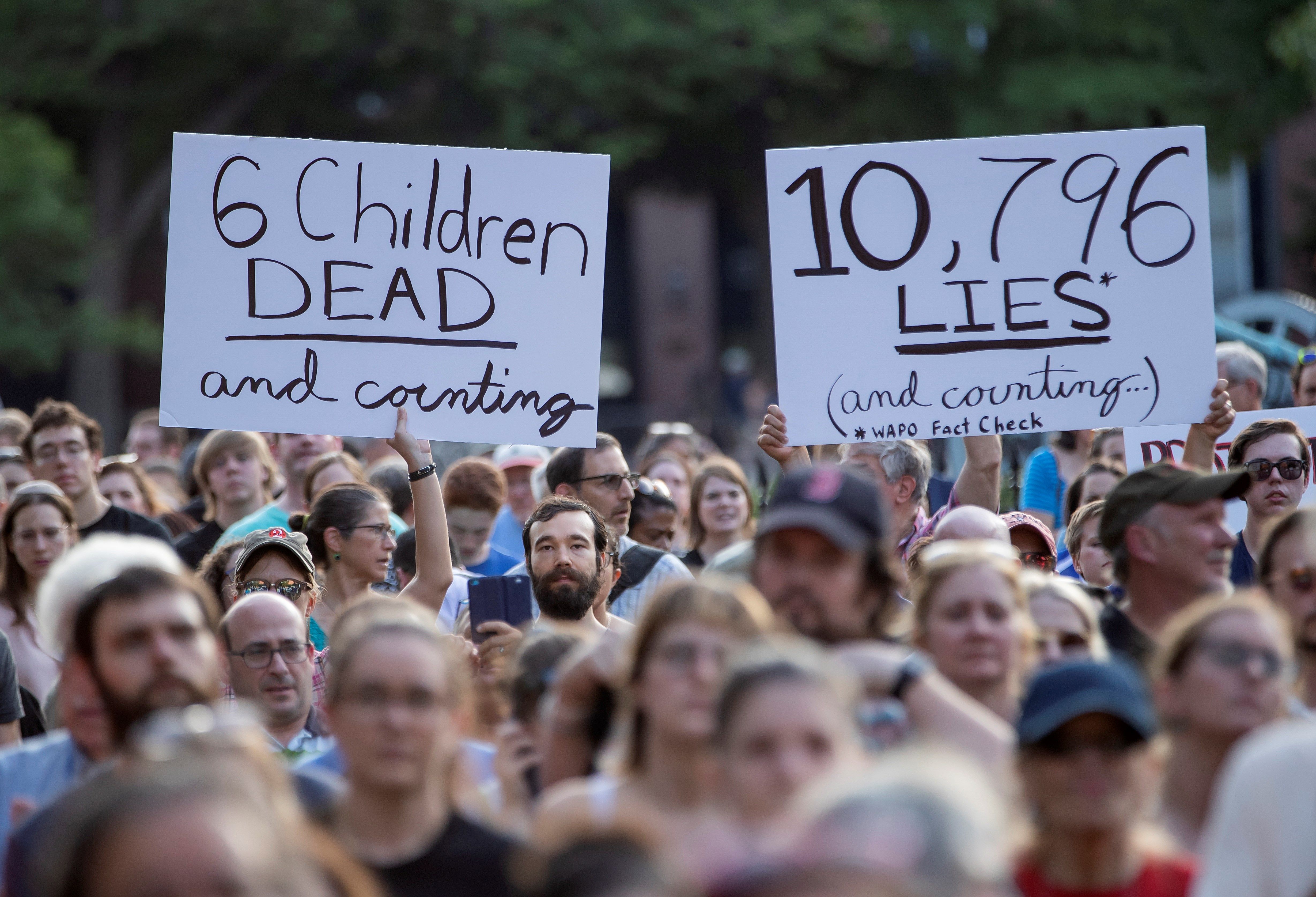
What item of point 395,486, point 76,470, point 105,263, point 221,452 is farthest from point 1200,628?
point 105,263

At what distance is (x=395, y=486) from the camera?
749 centimetres

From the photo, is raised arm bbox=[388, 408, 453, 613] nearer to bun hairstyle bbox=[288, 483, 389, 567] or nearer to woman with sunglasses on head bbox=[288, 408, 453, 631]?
woman with sunglasses on head bbox=[288, 408, 453, 631]

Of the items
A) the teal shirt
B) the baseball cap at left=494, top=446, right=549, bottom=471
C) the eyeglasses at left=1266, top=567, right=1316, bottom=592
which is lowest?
the eyeglasses at left=1266, top=567, right=1316, bottom=592

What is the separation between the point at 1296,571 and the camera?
3893mm

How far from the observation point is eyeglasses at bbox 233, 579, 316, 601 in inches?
212

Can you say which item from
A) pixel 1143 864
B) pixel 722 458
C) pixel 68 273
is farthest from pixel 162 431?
pixel 68 273

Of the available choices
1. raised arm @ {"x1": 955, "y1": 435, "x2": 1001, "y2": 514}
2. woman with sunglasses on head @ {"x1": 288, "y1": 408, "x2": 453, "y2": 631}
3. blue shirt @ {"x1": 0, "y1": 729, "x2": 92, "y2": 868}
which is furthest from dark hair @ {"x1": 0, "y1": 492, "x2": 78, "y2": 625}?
raised arm @ {"x1": 955, "y1": 435, "x2": 1001, "y2": 514}

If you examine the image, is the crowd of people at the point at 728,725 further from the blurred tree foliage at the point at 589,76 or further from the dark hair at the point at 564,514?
the blurred tree foliage at the point at 589,76

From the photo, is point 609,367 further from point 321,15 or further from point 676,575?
point 676,575

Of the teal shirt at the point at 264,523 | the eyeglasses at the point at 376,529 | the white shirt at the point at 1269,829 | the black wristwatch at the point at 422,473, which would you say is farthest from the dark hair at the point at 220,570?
the white shirt at the point at 1269,829

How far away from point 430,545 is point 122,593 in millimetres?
2169

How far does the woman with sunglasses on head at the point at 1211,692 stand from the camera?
3150 millimetres

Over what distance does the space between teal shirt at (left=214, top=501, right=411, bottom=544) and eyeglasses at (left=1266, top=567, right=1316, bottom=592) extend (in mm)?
3451

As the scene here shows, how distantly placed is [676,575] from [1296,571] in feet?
8.85
